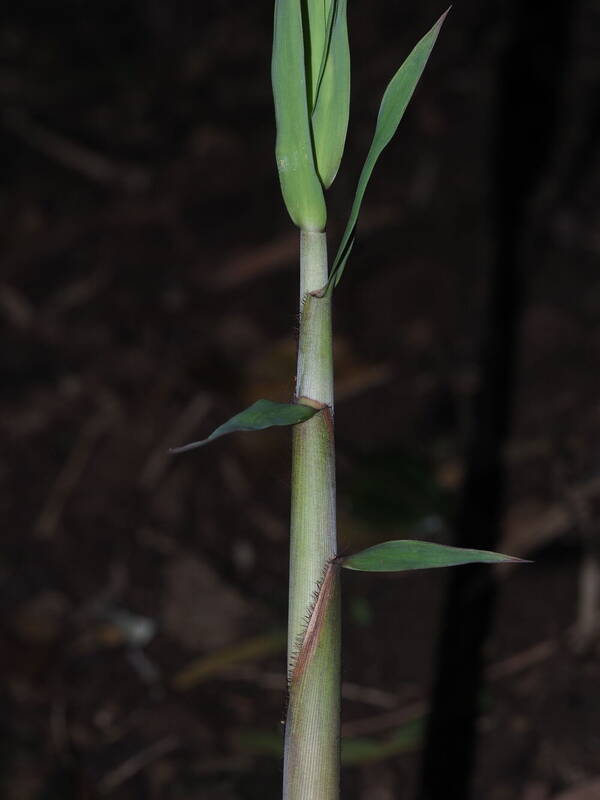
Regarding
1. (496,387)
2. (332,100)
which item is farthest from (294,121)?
(496,387)

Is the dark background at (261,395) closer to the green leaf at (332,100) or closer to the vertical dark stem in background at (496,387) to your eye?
the vertical dark stem in background at (496,387)

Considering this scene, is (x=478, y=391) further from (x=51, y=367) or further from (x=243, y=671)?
(x=51, y=367)

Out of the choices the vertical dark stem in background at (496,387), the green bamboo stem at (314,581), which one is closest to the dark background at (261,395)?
the vertical dark stem in background at (496,387)

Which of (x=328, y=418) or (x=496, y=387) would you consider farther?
(x=496, y=387)

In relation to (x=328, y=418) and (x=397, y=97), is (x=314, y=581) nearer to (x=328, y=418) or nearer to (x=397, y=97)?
(x=328, y=418)

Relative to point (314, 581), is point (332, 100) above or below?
above
